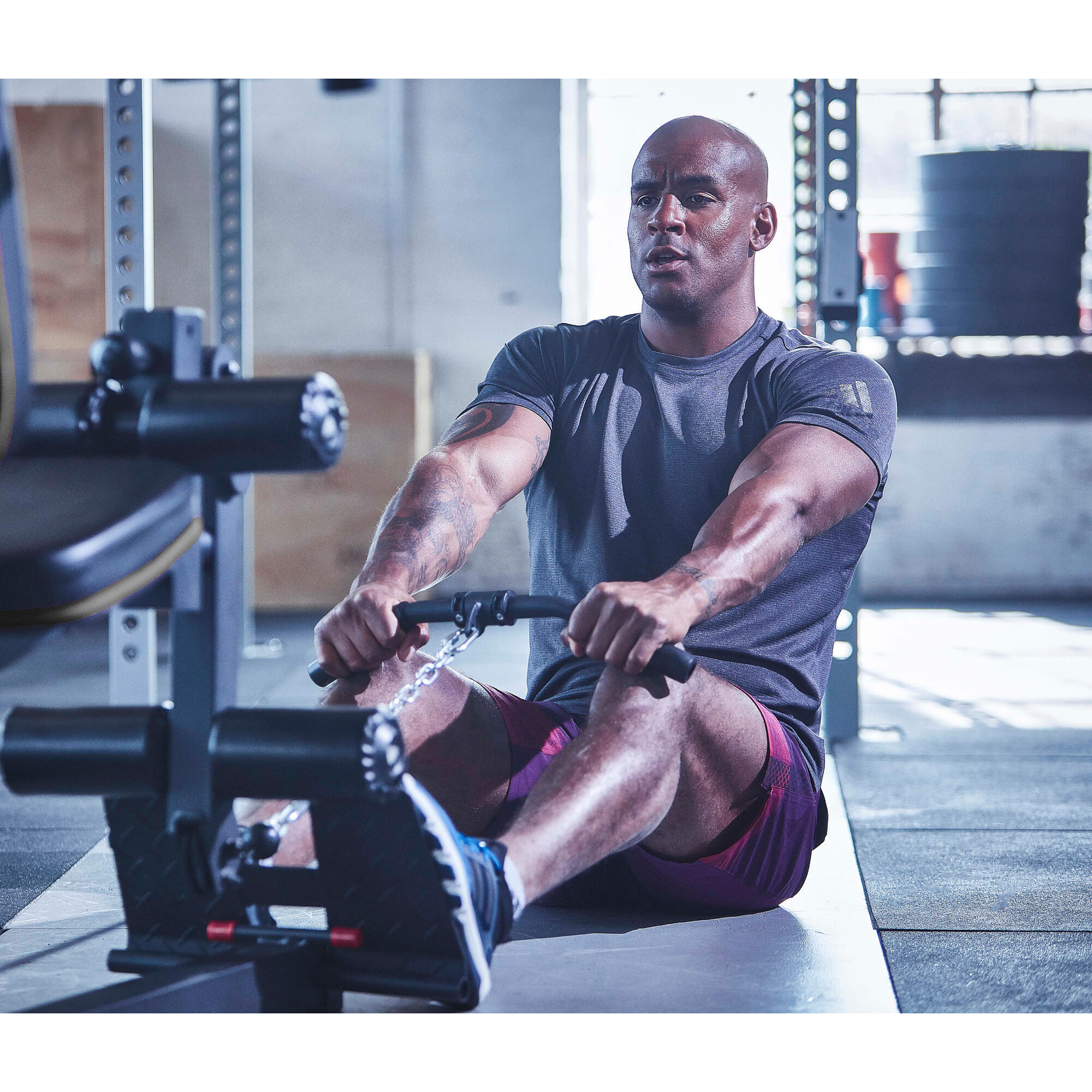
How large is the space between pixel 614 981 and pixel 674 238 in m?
1.09

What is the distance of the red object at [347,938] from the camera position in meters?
1.34

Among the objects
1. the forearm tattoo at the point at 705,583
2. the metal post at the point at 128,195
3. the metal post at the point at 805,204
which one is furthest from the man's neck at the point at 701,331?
the metal post at the point at 128,195

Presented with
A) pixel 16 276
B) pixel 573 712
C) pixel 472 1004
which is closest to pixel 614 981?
pixel 472 1004

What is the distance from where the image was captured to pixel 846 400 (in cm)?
179

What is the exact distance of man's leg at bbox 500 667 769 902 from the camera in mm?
1397

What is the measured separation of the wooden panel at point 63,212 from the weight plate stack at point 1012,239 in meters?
3.73

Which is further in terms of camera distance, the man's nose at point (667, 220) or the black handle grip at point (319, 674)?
the man's nose at point (667, 220)

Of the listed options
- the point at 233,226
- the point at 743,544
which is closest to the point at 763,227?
the point at 743,544

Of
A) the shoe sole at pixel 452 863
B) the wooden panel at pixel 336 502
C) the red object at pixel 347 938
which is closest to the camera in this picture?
the shoe sole at pixel 452 863

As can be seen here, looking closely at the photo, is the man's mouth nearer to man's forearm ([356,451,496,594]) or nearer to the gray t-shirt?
the gray t-shirt

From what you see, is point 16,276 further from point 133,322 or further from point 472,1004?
point 472,1004

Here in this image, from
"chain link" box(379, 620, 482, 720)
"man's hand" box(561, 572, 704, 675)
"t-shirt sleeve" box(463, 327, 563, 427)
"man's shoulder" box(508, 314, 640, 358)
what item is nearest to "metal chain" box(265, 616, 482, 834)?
"chain link" box(379, 620, 482, 720)

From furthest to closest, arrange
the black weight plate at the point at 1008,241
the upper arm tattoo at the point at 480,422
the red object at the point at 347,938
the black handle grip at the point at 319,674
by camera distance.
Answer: the black weight plate at the point at 1008,241 → the upper arm tattoo at the point at 480,422 → the black handle grip at the point at 319,674 → the red object at the point at 347,938

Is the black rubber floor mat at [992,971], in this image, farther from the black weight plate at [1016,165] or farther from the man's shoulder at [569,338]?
the black weight plate at [1016,165]
